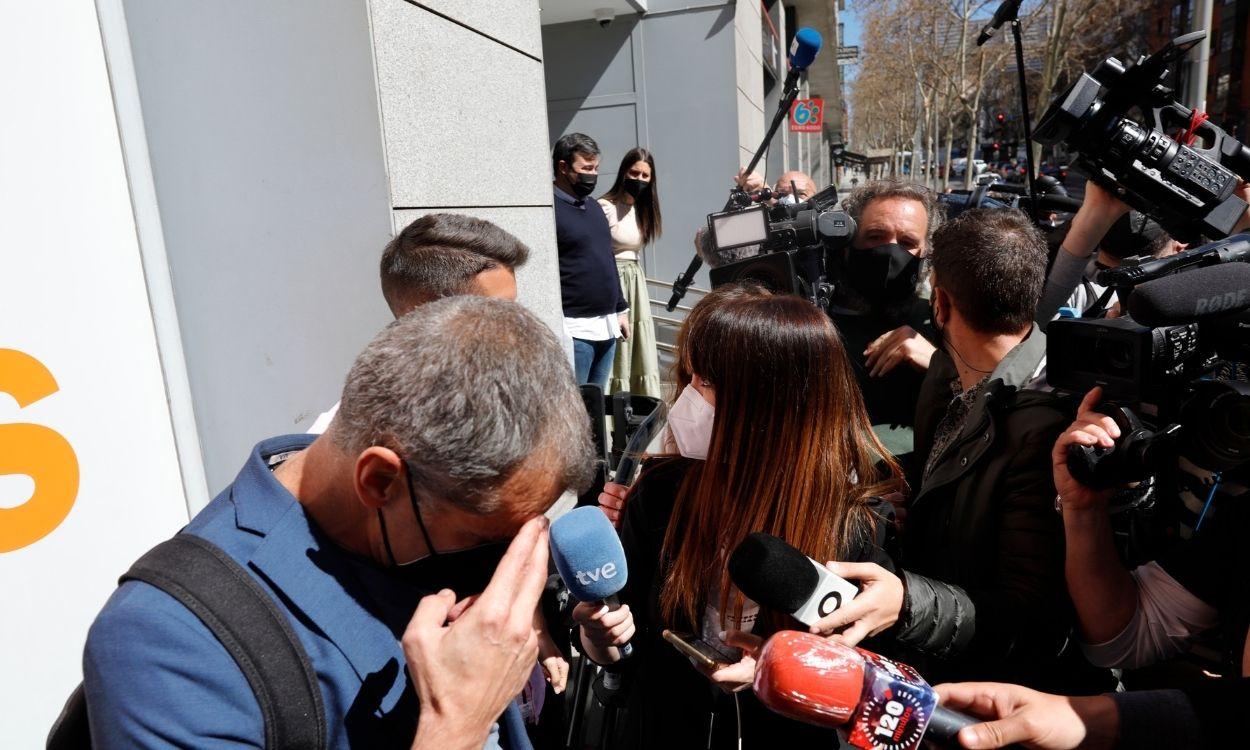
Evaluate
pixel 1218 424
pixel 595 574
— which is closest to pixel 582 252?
pixel 595 574

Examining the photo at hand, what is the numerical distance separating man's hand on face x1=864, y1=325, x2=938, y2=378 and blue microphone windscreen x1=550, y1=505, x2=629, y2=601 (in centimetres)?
156

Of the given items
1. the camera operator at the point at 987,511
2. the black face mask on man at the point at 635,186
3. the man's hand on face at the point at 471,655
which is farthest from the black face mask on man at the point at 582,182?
the man's hand on face at the point at 471,655

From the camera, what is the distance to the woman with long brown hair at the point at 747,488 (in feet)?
5.44

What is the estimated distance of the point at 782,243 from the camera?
299cm

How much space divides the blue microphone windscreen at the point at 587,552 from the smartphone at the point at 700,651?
0.18 metres

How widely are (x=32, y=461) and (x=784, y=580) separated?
1.88 m

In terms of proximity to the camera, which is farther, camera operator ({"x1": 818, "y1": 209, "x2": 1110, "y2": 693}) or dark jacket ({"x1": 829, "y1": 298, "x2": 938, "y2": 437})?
dark jacket ({"x1": 829, "y1": 298, "x2": 938, "y2": 437})

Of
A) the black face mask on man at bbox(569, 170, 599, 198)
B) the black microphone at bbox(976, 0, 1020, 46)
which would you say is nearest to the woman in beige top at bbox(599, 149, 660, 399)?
the black face mask on man at bbox(569, 170, 599, 198)

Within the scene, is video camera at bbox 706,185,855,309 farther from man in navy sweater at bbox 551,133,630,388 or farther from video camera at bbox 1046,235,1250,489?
man in navy sweater at bbox 551,133,630,388

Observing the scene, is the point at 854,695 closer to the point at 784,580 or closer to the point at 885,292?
the point at 784,580

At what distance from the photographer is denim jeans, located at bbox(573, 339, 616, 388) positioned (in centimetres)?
491

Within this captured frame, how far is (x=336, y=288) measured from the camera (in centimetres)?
272

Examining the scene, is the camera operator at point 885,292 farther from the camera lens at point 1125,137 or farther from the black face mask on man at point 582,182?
the black face mask on man at point 582,182

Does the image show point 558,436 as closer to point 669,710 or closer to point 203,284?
point 669,710
